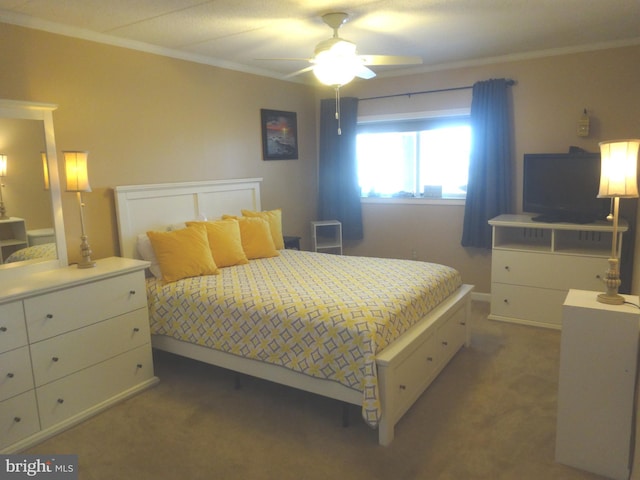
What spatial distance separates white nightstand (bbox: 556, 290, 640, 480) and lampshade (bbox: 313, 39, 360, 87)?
1.91m

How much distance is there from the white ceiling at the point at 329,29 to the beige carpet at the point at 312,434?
2.42 metres

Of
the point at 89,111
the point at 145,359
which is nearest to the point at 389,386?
the point at 145,359

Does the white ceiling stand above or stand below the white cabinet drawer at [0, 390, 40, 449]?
above

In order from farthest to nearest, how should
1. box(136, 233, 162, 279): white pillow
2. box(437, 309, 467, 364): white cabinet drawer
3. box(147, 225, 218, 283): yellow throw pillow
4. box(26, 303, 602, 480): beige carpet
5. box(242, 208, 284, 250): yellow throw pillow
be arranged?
box(242, 208, 284, 250): yellow throw pillow < box(136, 233, 162, 279): white pillow < box(147, 225, 218, 283): yellow throw pillow < box(437, 309, 467, 364): white cabinet drawer < box(26, 303, 602, 480): beige carpet

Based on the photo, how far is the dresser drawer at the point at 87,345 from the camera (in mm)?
2568

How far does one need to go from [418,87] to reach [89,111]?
3210 millimetres

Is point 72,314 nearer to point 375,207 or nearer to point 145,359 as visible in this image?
point 145,359

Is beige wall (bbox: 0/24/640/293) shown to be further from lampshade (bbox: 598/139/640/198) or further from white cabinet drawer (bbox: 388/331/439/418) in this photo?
lampshade (bbox: 598/139/640/198)

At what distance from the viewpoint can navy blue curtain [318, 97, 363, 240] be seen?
5319 millimetres

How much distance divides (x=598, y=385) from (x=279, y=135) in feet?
12.6

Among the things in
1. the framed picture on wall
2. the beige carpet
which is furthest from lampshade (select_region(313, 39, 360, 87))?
the beige carpet

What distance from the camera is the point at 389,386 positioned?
2398mm

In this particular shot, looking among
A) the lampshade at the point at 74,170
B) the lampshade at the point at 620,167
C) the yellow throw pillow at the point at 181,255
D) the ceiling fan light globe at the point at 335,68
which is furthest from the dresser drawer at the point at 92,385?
the lampshade at the point at 620,167

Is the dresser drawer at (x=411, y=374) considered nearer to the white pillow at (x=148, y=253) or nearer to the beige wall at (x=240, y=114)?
the white pillow at (x=148, y=253)
